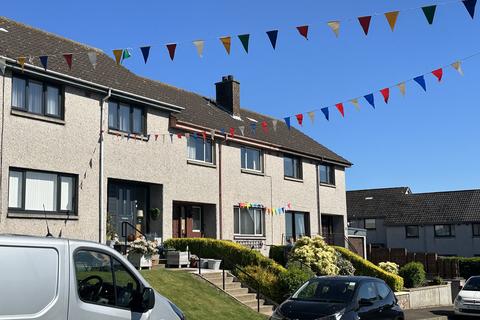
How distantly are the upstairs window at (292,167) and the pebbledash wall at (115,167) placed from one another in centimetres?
57

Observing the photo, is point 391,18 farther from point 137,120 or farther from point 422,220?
point 422,220

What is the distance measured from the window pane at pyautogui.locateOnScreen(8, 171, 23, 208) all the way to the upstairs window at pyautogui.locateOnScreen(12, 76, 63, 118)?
74.3 inches

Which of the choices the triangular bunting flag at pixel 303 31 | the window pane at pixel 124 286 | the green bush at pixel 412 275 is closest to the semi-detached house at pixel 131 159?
the green bush at pixel 412 275

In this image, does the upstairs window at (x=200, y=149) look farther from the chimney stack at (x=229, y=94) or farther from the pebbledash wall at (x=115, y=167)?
the chimney stack at (x=229, y=94)

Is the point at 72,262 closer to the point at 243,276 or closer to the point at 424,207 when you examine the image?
the point at 243,276

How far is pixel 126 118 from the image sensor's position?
2058 cm

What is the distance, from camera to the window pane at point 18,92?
17000 mm

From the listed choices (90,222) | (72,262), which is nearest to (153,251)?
(90,222)

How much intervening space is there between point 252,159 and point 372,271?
7037 millimetres

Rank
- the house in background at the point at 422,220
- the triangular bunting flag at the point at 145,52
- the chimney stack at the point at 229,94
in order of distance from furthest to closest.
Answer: the house in background at the point at 422,220 → the chimney stack at the point at 229,94 → the triangular bunting flag at the point at 145,52

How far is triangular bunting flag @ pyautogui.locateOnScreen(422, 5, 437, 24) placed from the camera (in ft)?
37.6

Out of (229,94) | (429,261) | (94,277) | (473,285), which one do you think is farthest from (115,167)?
(429,261)

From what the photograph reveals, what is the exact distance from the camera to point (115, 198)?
66.8 feet

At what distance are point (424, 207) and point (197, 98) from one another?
96.3 ft
